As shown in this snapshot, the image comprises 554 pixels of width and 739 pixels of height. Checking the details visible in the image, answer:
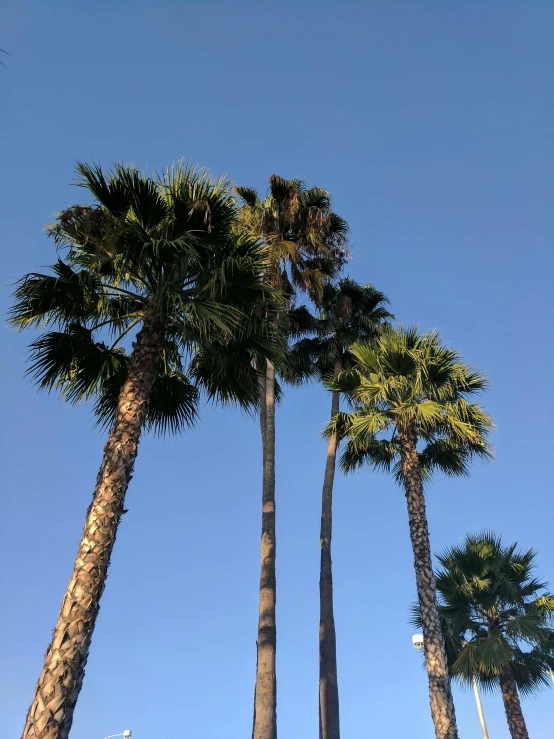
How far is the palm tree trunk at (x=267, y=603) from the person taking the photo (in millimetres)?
11180

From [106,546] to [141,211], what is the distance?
4.48 meters

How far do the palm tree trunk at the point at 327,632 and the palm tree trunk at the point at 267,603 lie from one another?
2.28 meters

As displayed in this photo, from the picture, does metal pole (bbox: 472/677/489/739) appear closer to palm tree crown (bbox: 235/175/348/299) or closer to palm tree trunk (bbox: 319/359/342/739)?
palm tree trunk (bbox: 319/359/342/739)

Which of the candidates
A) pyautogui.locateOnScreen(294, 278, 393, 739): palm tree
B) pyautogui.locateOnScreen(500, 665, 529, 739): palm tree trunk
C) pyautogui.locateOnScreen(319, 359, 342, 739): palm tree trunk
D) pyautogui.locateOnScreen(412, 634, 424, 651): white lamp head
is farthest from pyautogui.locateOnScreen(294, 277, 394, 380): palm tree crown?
pyautogui.locateOnScreen(500, 665, 529, 739): palm tree trunk

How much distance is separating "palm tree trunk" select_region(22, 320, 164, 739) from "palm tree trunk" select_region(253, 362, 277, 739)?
14.9 ft

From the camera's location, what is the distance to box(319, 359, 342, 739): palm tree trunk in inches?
531

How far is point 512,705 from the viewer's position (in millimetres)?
17391

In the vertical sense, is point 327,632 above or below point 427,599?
above

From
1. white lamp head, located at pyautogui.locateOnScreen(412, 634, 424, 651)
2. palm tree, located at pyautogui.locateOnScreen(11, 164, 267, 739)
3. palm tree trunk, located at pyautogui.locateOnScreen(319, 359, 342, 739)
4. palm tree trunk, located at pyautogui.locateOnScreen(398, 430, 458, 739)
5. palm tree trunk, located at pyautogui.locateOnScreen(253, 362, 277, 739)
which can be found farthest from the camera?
white lamp head, located at pyautogui.locateOnScreen(412, 634, 424, 651)

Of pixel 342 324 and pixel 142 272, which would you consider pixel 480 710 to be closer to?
pixel 342 324

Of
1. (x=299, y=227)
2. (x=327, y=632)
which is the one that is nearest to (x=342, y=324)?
(x=299, y=227)

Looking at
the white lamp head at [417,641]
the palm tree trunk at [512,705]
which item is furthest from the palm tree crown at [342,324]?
the palm tree trunk at [512,705]

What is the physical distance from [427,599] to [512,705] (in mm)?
7826

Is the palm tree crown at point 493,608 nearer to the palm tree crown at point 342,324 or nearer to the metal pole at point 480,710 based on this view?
the metal pole at point 480,710
